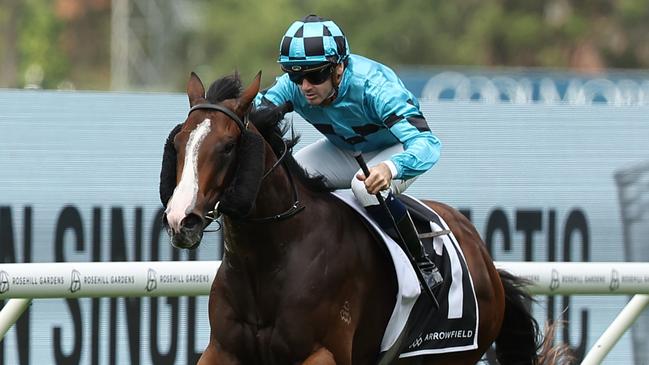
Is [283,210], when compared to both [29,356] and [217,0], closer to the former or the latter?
[29,356]

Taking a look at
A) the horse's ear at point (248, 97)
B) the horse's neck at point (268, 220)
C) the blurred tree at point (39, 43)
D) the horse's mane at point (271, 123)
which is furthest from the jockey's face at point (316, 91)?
the blurred tree at point (39, 43)

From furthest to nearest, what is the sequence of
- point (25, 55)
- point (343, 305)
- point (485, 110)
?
point (25, 55) → point (485, 110) → point (343, 305)

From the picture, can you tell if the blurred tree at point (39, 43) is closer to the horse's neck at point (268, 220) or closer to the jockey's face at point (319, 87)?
the jockey's face at point (319, 87)

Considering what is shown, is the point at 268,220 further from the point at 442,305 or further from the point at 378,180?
the point at 442,305

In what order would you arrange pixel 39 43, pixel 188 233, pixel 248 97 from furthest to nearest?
1. pixel 39 43
2. pixel 248 97
3. pixel 188 233

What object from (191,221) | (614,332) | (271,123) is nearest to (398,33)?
(614,332)

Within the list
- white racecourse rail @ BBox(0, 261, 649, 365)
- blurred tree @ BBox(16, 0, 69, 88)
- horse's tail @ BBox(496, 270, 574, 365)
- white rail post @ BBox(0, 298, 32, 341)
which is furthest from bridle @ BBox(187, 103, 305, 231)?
blurred tree @ BBox(16, 0, 69, 88)

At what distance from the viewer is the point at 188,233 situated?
12.4ft

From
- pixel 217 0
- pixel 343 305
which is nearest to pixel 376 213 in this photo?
pixel 343 305

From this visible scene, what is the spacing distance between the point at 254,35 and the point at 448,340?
3368 cm

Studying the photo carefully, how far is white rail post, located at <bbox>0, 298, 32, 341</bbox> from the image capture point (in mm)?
5059

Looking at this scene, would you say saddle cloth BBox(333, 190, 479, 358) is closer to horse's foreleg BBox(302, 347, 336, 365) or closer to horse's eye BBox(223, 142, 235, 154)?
horse's foreleg BBox(302, 347, 336, 365)

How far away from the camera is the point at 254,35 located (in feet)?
126

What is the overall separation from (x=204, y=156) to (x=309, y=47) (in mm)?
718
